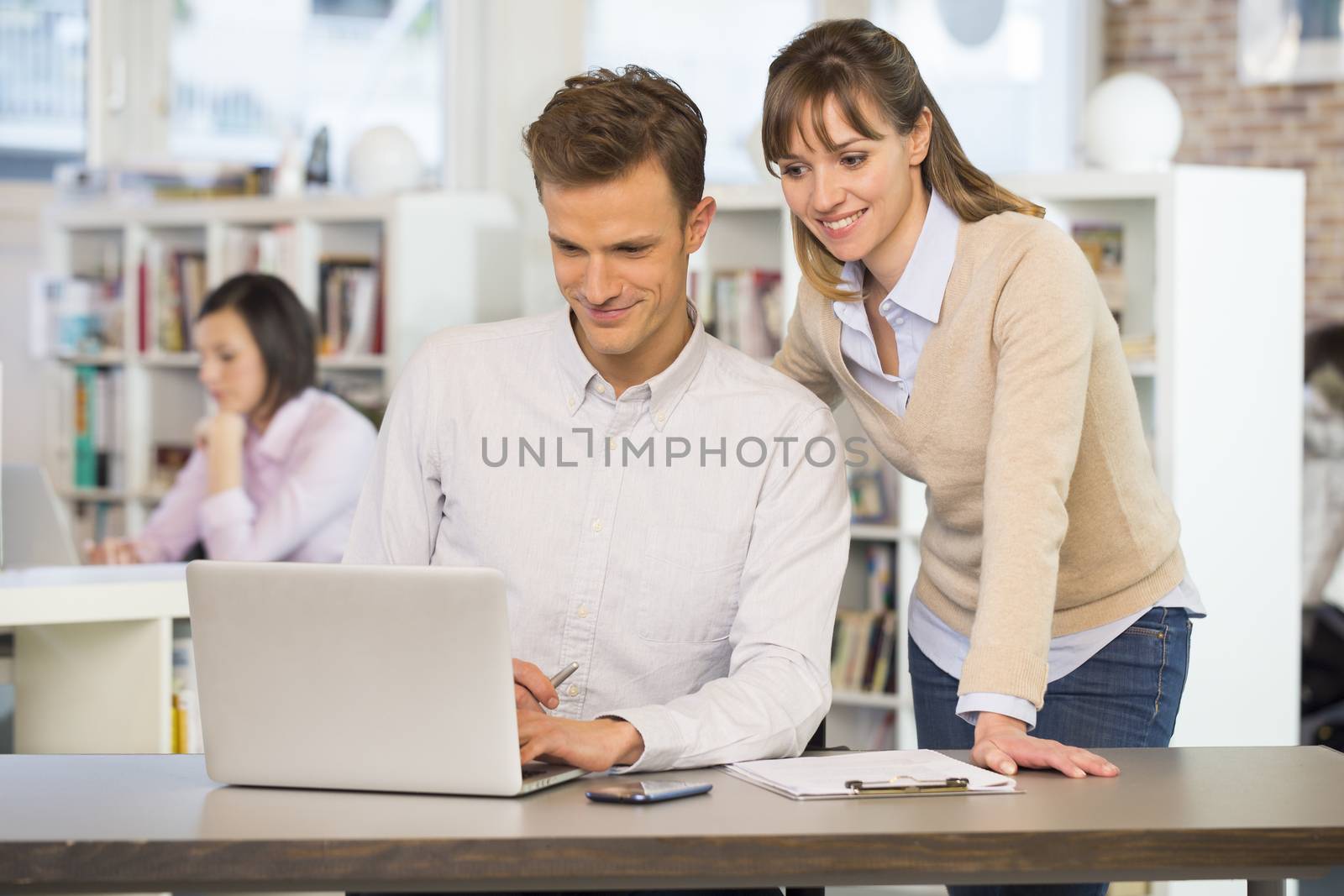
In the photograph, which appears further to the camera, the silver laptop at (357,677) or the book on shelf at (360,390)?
the book on shelf at (360,390)

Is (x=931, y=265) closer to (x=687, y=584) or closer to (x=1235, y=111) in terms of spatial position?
(x=687, y=584)

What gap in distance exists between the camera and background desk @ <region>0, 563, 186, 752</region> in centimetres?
222

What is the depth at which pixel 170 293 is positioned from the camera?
4.72 m

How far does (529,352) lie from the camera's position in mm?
1806

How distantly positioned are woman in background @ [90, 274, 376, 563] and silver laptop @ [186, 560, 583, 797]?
220cm

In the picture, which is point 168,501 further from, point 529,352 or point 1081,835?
point 1081,835

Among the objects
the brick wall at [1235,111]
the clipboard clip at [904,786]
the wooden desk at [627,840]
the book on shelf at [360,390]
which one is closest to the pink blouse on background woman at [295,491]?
the book on shelf at [360,390]

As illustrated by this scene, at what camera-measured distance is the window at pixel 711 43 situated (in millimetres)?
5086

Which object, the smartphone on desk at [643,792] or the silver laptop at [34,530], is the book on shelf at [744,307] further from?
the smartphone on desk at [643,792]

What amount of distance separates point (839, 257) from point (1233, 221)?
185 cm

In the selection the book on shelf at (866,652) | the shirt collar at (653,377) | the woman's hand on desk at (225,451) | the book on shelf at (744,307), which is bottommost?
the book on shelf at (866,652)

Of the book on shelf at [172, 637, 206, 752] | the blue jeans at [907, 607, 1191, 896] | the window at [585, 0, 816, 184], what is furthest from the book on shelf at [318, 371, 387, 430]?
the blue jeans at [907, 607, 1191, 896]

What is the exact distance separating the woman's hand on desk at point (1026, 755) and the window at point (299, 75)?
4.06 meters

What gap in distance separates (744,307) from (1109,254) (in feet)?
2.98
